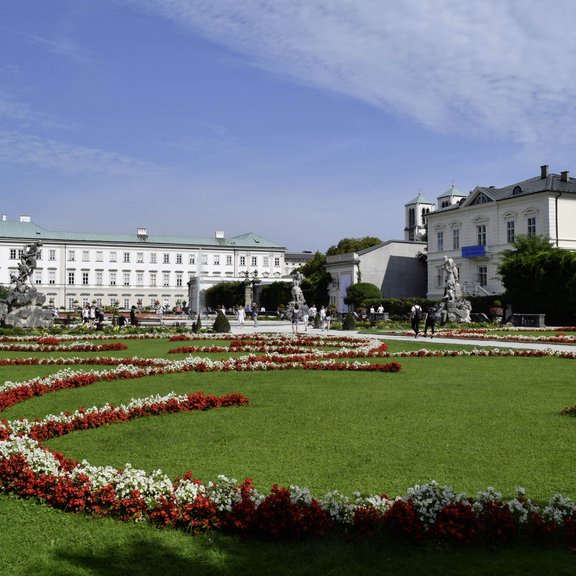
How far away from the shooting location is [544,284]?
3819cm

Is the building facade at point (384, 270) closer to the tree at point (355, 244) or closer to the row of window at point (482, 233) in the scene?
the row of window at point (482, 233)

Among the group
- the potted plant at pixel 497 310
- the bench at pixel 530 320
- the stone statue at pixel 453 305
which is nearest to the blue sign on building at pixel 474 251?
the potted plant at pixel 497 310

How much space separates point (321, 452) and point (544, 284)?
34.7 m

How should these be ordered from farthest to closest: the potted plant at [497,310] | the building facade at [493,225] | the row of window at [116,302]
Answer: the row of window at [116,302] → the building facade at [493,225] → the potted plant at [497,310]

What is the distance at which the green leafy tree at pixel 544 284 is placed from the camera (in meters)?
36.8

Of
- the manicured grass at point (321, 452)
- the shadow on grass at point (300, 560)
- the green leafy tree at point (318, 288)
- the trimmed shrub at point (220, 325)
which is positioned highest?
the green leafy tree at point (318, 288)

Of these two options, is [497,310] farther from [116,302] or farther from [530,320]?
[116,302]

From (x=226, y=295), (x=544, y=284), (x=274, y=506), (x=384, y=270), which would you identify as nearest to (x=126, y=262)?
(x=226, y=295)

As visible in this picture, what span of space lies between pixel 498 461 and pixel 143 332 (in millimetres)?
25482

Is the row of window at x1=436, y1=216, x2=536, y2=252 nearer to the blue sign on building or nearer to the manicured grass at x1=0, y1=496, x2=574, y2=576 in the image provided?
the blue sign on building

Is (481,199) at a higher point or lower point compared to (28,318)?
higher

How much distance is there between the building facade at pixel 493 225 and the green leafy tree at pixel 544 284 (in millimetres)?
5986

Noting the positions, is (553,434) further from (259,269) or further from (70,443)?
(259,269)

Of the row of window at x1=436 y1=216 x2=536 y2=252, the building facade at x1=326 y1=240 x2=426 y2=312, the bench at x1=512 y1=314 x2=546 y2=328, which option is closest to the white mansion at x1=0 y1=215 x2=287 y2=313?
the building facade at x1=326 y1=240 x2=426 y2=312
